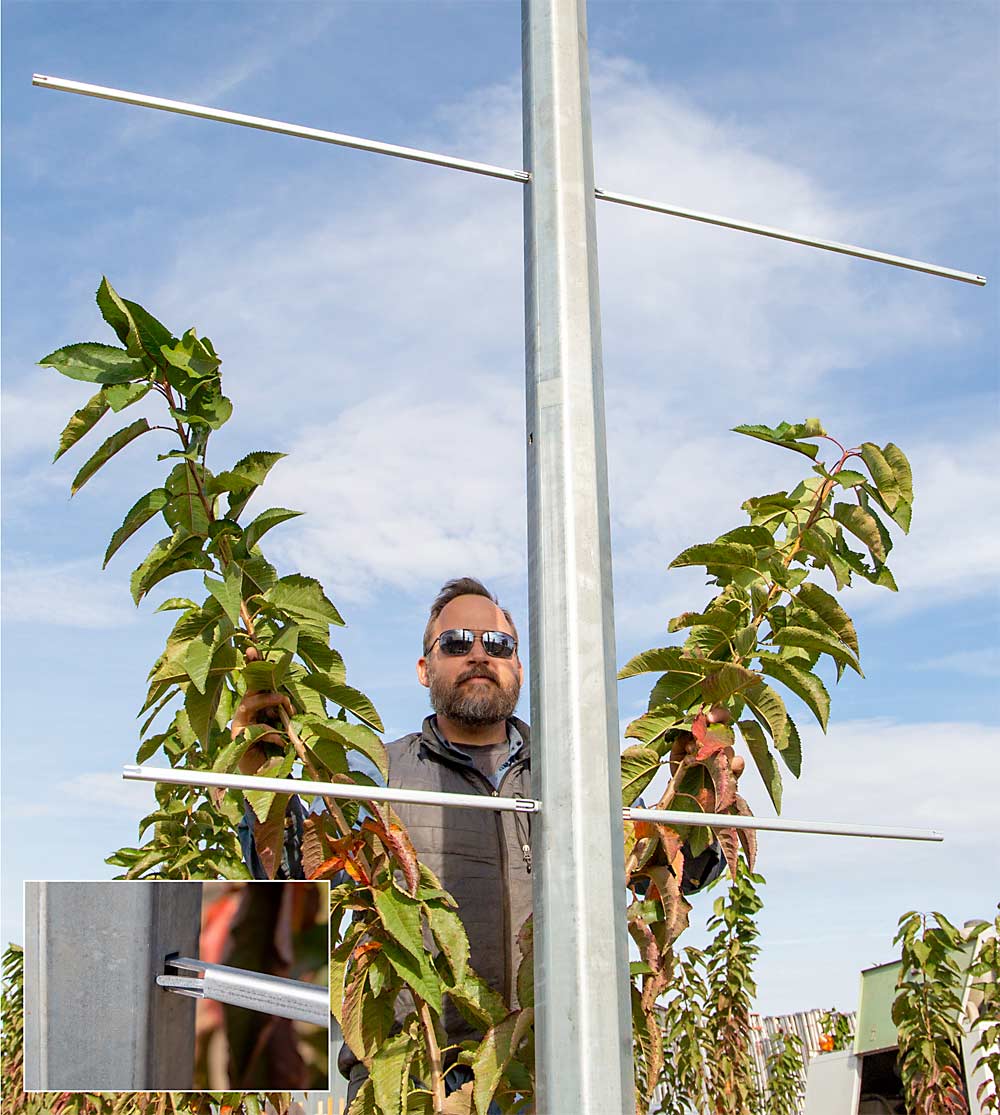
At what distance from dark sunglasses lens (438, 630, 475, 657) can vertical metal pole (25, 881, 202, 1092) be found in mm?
1271

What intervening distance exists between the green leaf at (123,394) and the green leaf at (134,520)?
0.57ft

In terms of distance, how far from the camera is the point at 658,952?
2.41m

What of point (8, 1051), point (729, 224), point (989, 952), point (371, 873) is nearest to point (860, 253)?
point (729, 224)

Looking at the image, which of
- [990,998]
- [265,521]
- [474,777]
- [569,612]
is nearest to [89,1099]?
[474,777]

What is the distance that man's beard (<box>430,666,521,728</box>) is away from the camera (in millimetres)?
3082

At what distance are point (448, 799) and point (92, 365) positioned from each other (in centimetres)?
101

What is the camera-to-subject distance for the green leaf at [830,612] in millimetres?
2602

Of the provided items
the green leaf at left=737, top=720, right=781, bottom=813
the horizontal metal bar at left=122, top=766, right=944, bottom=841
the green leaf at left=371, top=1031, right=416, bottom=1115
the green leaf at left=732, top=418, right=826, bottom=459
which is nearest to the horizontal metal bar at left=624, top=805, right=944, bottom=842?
the horizontal metal bar at left=122, top=766, right=944, bottom=841

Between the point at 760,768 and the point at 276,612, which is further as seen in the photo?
the point at 760,768

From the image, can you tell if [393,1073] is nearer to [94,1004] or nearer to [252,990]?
[252,990]

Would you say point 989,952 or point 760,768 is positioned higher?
point 760,768

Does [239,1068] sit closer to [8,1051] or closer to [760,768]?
[760,768]

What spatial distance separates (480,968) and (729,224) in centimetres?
163

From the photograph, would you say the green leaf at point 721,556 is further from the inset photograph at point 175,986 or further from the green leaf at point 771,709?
the inset photograph at point 175,986
